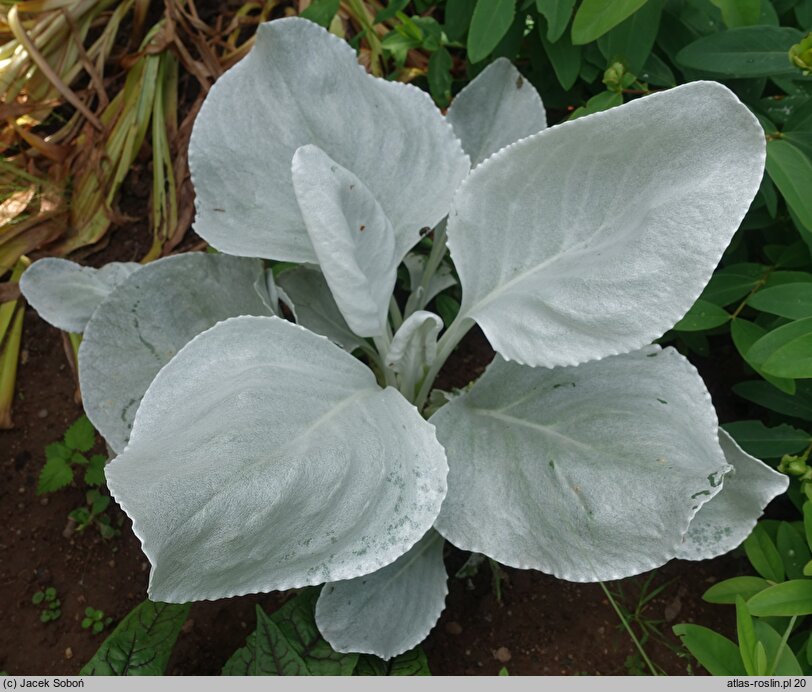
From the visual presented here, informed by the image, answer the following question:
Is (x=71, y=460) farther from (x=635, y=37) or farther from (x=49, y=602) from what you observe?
(x=635, y=37)

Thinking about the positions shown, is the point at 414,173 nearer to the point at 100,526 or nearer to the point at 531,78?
the point at 531,78

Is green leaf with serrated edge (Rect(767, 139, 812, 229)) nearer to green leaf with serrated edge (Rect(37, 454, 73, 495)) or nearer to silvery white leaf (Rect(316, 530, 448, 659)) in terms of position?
silvery white leaf (Rect(316, 530, 448, 659))

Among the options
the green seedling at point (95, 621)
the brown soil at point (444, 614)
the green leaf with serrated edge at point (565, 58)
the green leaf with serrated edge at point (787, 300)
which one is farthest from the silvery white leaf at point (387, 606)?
the green leaf with serrated edge at point (565, 58)

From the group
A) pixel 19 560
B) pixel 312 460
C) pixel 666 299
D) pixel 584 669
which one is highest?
pixel 666 299

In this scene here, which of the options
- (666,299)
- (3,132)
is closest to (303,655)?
(666,299)

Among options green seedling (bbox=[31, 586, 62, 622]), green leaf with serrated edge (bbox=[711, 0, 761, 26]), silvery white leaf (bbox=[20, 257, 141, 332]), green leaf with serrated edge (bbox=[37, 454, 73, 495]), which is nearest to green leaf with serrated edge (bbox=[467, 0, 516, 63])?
green leaf with serrated edge (bbox=[711, 0, 761, 26])

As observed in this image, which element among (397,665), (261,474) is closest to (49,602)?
(397,665)
